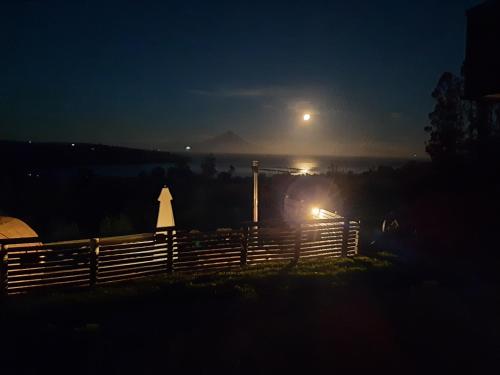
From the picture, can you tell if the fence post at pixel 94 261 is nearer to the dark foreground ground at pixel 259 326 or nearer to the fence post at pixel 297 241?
the dark foreground ground at pixel 259 326

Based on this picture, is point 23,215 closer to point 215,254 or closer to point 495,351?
point 215,254

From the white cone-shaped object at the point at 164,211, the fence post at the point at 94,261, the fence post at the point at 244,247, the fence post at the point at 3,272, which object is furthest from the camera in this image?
the white cone-shaped object at the point at 164,211

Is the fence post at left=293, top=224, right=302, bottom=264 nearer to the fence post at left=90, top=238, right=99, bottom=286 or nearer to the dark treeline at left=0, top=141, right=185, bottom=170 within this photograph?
the fence post at left=90, top=238, right=99, bottom=286

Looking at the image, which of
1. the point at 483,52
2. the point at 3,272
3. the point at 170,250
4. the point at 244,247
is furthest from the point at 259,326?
the point at 483,52

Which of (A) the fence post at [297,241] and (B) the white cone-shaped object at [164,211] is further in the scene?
(B) the white cone-shaped object at [164,211]

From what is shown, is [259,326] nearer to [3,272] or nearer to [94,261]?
[94,261]

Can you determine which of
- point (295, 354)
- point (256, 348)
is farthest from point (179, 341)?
point (295, 354)

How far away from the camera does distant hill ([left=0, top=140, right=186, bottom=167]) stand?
79750 millimetres

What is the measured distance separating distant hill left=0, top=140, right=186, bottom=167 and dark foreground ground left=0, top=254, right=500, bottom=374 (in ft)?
236

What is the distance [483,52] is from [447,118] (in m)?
23.2

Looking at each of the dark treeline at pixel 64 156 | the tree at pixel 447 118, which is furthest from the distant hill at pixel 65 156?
the tree at pixel 447 118

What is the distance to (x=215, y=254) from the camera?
10.2 m

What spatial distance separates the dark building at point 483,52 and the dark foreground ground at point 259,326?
8387mm

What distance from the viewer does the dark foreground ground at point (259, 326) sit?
537 cm
